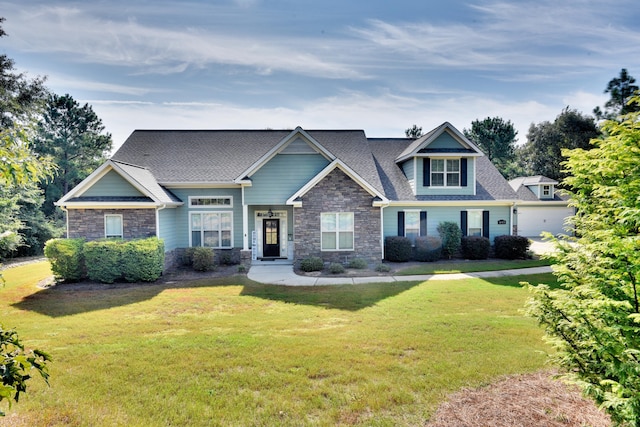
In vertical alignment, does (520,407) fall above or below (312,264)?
below

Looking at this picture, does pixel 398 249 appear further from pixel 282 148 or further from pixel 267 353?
pixel 267 353

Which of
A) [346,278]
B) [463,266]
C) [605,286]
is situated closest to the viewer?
[605,286]

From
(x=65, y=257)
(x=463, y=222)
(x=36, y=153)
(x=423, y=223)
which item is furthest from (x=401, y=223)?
(x=36, y=153)

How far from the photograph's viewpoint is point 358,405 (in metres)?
4.66

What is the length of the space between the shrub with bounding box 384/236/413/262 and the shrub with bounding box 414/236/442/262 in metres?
0.70

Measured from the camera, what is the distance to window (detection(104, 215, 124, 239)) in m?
14.9

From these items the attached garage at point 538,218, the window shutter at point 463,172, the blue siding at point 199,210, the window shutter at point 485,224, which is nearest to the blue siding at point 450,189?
the window shutter at point 463,172

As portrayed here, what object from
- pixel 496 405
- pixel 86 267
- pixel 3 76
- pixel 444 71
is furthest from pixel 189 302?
pixel 3 76

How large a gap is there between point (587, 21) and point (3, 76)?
102 feet

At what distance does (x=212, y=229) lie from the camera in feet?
58.4

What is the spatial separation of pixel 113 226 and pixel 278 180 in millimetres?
7761

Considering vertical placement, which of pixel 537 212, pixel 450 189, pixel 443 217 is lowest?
pixel 443 217

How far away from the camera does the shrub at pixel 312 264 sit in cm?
1499

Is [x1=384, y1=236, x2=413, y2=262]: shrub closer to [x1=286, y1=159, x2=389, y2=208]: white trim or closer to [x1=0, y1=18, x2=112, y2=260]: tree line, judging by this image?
[x1=286, y1=159, x2=389, y2=208]: white trim
